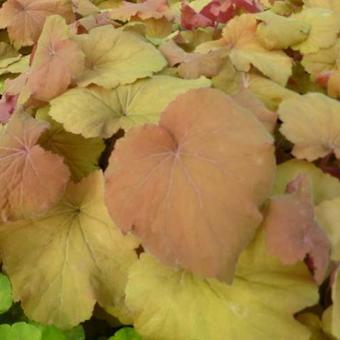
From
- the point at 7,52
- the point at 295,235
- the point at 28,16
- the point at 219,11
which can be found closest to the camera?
the point at 295,235

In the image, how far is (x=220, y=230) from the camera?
107 centimetres

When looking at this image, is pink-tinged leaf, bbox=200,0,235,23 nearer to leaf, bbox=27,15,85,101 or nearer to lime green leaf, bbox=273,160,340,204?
leaf, bbox=27,15,85,101

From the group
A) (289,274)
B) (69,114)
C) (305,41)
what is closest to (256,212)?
(289,274)

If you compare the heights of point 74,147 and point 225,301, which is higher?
point 74,147

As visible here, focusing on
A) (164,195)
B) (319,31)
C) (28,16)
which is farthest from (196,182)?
(28,16)

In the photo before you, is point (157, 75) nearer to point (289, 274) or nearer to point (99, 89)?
point (99, 89)

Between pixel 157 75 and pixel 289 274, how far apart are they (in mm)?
658

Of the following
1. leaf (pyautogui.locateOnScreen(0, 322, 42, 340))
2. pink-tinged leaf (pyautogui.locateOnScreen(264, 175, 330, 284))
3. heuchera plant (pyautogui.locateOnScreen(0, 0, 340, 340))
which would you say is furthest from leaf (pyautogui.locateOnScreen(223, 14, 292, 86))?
leaf (pyautogui.locateOnScreen(0, 322, 42, 340))

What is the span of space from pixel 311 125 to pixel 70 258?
646mm

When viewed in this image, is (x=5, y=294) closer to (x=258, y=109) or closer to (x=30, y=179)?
(x=30, y=179)

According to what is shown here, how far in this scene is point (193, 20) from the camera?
2051mm

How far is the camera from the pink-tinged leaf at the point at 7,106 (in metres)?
1.65

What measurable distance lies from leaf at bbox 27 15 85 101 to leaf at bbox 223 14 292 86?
490mm

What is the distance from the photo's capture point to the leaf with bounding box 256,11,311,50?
5.92 feet
